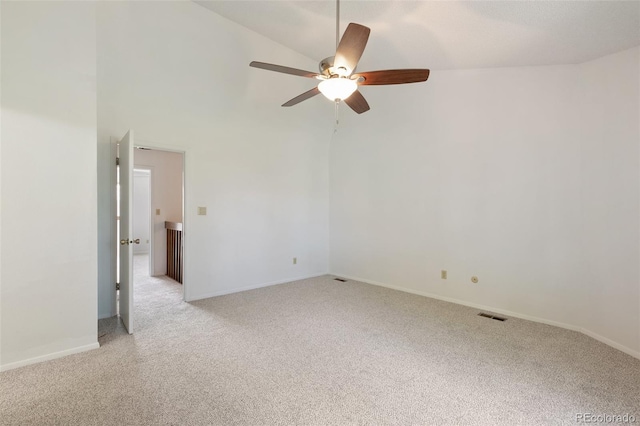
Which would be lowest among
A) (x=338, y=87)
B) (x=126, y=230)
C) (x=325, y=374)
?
(x=325, y=374)

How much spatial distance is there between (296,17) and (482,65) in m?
2.20

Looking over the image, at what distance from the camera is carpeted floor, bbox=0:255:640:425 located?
1.93 meters

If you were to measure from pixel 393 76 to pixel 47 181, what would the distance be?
112 inches

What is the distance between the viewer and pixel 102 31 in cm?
312

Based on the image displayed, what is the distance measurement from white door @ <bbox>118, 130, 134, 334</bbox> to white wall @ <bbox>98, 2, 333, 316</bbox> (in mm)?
326

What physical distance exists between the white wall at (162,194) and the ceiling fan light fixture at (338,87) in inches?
167

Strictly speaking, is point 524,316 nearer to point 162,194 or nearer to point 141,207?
point 162,194

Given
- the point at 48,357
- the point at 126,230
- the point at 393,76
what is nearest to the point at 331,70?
the point at 393,76

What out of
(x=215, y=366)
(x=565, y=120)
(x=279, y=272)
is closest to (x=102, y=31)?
(x=215, y=366)

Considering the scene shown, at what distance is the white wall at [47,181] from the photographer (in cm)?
242

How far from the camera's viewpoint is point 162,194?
5.89 m

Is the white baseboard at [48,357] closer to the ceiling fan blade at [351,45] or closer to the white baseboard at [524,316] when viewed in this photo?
the ceiling fan blade at [351,45]

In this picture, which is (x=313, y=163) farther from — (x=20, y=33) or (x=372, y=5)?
(x=20, y=33)

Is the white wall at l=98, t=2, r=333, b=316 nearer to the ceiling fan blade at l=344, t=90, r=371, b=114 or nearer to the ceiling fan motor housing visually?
the ceiling fan blade at l=344, t=90, r=371, b=114
